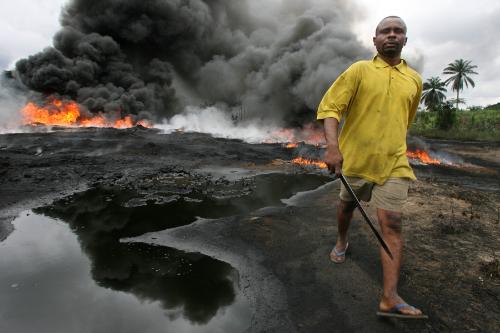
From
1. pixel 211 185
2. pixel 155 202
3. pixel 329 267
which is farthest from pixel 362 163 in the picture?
pixel 211 185

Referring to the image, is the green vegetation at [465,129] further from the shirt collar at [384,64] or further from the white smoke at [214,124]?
the shirt collar at [384,64]

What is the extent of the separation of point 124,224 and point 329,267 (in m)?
2.90

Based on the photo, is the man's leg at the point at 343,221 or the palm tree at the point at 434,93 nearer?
the man's leg at the point at 343,221

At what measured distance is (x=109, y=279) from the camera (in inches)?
122

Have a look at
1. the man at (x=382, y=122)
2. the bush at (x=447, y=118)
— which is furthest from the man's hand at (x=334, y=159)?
the bush at (x=447, y=118)

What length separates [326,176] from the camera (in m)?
8.93

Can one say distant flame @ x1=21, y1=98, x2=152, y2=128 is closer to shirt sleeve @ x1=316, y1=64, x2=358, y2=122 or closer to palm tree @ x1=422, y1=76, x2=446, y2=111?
shirt sleeve @ x1=316, y1=64, x2=358, y2=122

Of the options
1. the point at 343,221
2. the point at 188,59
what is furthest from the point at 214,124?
the point at 343,221

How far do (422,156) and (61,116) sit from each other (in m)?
→ 24.1

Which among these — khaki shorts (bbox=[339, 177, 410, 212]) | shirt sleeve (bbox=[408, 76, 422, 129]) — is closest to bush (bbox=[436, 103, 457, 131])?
shirt sleeve (bbox=[408, 76, 422, 129])

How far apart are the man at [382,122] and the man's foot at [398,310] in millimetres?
137

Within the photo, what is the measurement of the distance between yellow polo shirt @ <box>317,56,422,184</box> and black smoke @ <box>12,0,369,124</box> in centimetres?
1753

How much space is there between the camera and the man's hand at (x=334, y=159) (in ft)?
8.21

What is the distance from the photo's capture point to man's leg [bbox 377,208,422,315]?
8.00 feet
